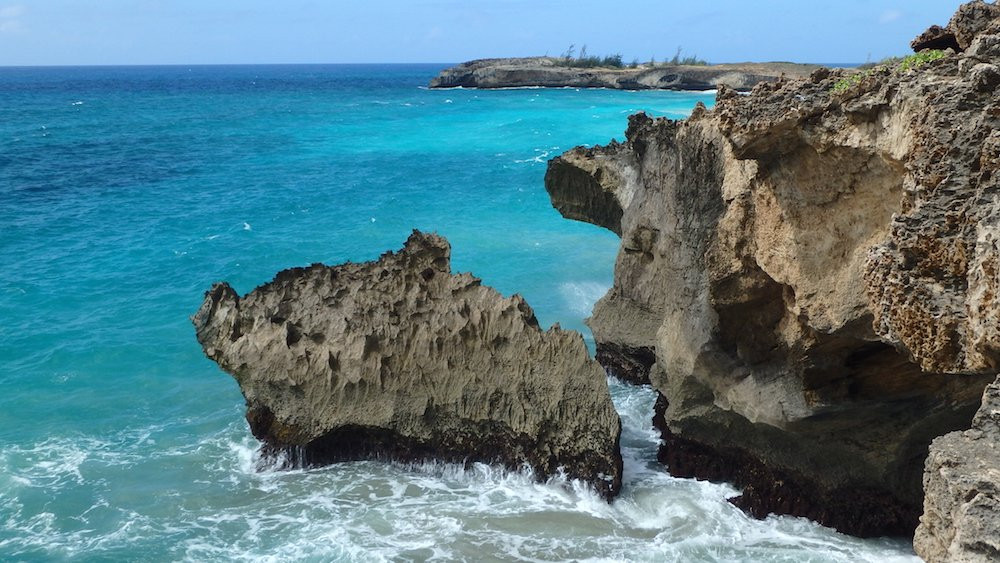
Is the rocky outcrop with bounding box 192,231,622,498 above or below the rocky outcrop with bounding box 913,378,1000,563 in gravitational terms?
below

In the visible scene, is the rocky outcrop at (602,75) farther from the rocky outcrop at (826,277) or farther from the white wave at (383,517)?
the white wave at (383,517)

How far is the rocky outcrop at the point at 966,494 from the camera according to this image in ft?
13.9

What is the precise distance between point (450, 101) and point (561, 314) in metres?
70.2

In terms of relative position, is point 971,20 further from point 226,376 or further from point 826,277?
point 226,376

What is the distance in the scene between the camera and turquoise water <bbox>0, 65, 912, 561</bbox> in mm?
11297

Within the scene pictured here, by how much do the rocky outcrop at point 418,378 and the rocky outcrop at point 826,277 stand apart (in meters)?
1.74

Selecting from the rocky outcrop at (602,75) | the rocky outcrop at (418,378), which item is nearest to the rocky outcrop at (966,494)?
the rocky outcrop at (418,378)

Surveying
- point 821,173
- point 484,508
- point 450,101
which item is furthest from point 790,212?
point 450,101

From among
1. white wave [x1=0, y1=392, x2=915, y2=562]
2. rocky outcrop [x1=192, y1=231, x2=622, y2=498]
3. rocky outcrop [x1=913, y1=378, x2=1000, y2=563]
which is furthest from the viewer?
rocky outcrop [x1=192, y1=231, x2=622, y2=498]

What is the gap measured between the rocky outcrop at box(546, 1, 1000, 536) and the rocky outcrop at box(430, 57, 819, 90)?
76319mm

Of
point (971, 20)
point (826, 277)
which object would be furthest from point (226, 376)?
point (971, 20)

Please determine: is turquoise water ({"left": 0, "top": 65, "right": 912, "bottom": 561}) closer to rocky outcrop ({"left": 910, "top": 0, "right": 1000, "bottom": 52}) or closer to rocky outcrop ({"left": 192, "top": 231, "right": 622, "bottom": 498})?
rocky outcrop ({"left": 192, "top": 231, "right": 622, "bottom": 498})

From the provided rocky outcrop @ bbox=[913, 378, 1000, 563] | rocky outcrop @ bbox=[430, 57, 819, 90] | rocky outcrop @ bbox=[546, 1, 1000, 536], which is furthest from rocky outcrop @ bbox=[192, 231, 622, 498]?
rocky outcrop @ bbox=[430, 57, 819, 90]

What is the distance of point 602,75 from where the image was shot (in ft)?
341
